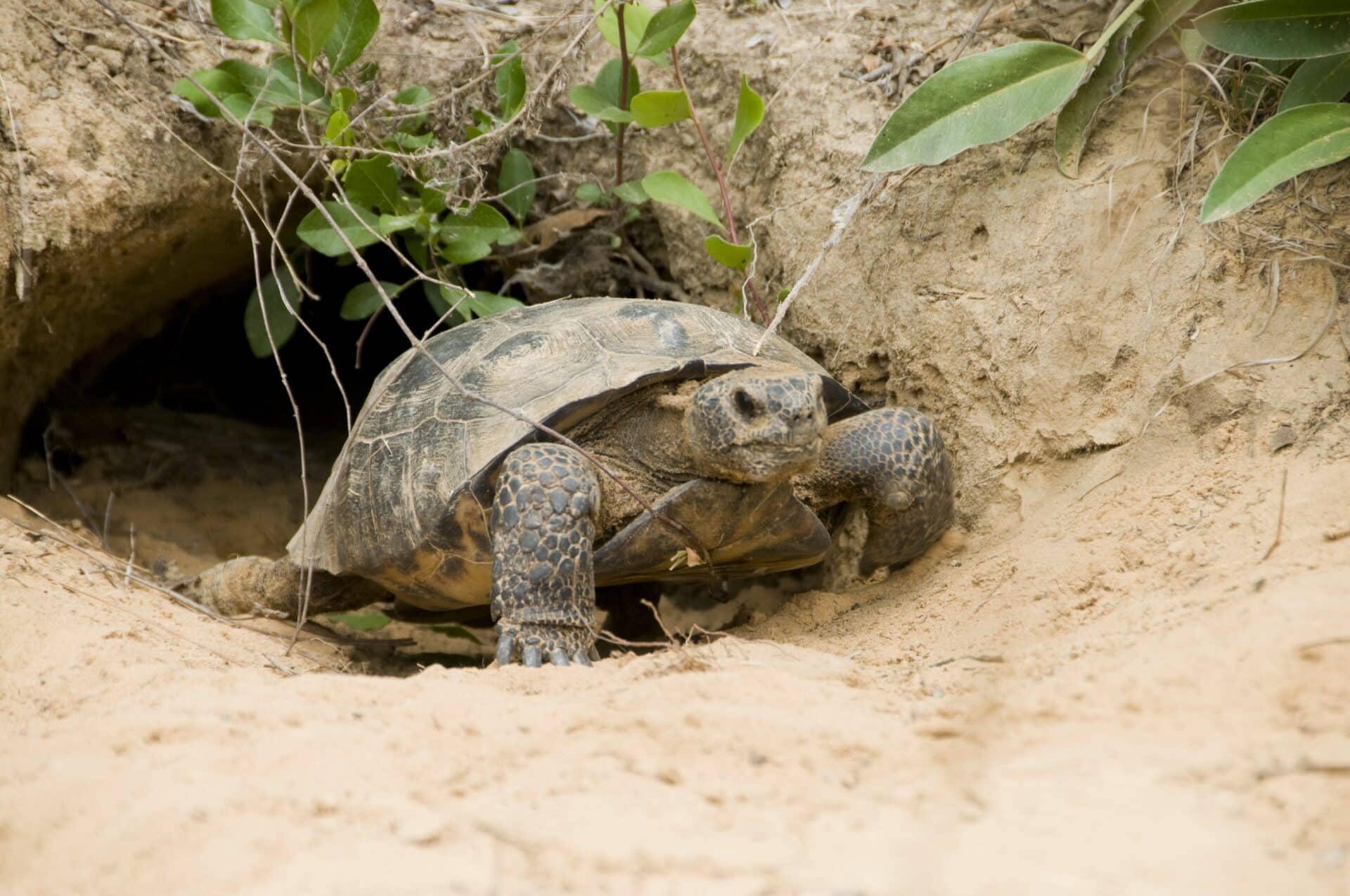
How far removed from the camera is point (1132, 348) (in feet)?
11.2

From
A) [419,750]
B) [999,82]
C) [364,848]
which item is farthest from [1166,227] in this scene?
[364,848]

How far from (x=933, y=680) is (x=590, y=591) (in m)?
1.14

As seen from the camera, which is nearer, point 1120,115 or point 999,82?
point 999,82

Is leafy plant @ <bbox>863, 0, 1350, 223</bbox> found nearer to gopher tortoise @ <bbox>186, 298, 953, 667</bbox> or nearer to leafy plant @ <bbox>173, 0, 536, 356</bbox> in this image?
gopher tortoise @ <bbox>186, 298, 953, 667</bbox>

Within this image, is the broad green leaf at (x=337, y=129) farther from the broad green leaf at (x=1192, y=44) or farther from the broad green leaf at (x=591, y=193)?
the broad green leaf at (x=1192, y=44)

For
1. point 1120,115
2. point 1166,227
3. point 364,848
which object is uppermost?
point 1120,115

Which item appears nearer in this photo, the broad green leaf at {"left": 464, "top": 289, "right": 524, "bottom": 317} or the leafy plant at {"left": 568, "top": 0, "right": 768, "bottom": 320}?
the leafy plant at {"left": 568, "top": 0, "right": 768, "bottom": 320}

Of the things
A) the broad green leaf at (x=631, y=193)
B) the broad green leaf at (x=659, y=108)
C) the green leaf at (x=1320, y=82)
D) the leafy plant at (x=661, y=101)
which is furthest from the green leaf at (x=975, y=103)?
the broad green leaf at (x=631, y=193)

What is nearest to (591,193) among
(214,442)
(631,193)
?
(631,193)

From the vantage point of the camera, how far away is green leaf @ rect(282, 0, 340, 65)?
3889 millimetres

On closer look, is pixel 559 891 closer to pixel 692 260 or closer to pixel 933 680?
pixel 933 680

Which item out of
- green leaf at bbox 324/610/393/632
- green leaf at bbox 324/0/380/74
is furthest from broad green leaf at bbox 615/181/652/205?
green leaf at bbox 324/610/393/632

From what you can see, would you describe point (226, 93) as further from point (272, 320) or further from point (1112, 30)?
point (1112, 30)

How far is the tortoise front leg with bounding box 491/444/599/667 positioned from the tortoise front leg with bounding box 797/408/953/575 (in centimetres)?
89
